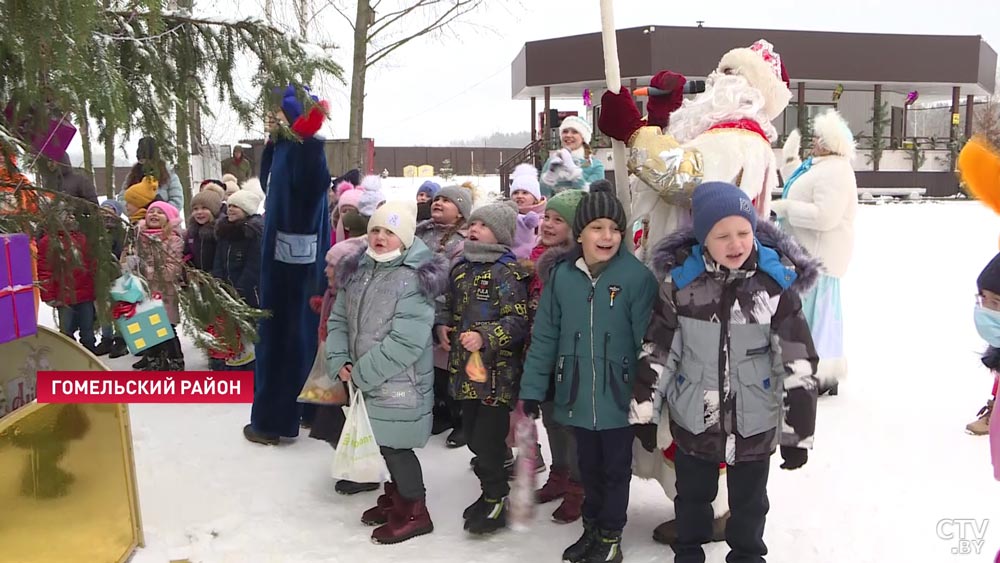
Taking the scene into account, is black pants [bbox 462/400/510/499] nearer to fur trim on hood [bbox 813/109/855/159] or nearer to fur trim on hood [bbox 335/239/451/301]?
fur trim on hood [bbox 335/239/451/301]

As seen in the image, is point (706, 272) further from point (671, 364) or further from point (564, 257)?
point (564, 257)

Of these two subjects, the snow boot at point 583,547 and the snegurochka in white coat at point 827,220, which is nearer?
the snow boot at point 583,547

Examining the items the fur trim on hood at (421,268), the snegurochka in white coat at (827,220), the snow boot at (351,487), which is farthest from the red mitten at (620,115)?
the snegurochka in white coat at (827,220)

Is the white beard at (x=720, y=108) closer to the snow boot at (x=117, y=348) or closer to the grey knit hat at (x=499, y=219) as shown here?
the grey knit hat at (x=499, y=219)

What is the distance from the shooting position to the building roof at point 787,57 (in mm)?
21703

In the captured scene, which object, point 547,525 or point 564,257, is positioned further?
point 547,525

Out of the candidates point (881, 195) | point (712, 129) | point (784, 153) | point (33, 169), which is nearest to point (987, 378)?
point (784, 153)

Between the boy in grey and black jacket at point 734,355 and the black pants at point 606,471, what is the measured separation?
28cm

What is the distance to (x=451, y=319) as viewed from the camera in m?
3.77

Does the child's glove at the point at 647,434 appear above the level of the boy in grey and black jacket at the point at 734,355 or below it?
below

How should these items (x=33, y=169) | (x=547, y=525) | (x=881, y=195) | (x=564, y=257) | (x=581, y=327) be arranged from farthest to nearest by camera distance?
(x=881, y=195) → (x=547, y=525) → (x=564, y=257) → (x=581, y=327) → (x=33, y=169)

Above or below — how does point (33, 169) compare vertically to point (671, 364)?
above

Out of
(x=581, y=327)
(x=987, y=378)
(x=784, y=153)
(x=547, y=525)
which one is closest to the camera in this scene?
(x=581, y=327)

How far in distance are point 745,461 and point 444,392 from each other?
231 centimetres
